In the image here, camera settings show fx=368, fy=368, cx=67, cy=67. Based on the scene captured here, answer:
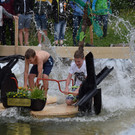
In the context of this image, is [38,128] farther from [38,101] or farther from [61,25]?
[61,25]

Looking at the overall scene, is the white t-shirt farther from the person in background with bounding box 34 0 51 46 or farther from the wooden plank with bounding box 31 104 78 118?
the person in background with bounding box 34 0 51 46

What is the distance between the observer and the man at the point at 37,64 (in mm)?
7254

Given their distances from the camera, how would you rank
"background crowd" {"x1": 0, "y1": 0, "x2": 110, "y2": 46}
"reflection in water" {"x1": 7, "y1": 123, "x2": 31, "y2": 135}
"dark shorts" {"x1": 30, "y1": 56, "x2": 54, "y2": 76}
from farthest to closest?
"background crowd" {"x1": 0, "y1": 0, "x2": 110, "y2": 46} < "dark shorts" {"x1": 30, "y1": 56, "x2": 54, "y2": 76} < "reflection in water" {"x1": 7, "y1": 123, "x2": 31, "y2": 135}

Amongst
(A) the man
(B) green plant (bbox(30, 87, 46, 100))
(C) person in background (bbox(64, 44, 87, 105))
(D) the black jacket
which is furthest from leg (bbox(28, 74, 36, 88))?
(D) the black jacket

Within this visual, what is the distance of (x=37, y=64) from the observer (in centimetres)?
764

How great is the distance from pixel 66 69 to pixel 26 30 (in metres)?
1.65

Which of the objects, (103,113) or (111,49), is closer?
(103,113)

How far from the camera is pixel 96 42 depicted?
492 inches

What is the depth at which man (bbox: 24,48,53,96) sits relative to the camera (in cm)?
725

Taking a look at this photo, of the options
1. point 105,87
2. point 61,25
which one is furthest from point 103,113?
point 61,25

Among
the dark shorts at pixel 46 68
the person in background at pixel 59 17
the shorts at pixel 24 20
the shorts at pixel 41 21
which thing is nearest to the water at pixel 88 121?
the dark shorts at pixel 46 68

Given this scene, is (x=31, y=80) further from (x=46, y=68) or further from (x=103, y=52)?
(x=103, y=52)

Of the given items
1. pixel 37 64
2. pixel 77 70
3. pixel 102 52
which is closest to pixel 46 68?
pixel 37 64

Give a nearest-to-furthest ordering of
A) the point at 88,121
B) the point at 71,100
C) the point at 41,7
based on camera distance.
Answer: the point at 88,121
the point at 71,100
the point at 41,7
